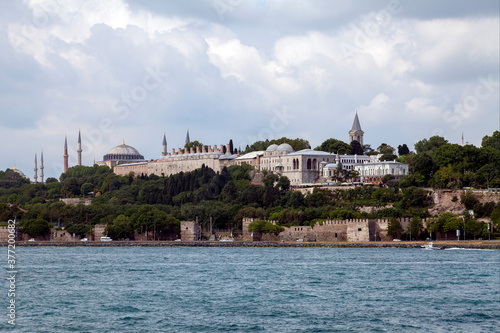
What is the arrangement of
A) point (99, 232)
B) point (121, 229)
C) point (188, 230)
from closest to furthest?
point (121, 229), point (188, 230), point (99, 232)

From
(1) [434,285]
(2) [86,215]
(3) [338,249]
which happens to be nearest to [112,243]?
(2) [86,215]

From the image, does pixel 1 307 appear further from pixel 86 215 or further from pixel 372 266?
pixel 86 215

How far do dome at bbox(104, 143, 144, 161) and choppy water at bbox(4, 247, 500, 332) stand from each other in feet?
292

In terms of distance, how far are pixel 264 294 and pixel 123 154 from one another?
110 m

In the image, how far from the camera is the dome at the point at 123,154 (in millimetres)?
139625

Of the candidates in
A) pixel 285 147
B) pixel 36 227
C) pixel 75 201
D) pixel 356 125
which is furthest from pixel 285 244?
pixel 356 125

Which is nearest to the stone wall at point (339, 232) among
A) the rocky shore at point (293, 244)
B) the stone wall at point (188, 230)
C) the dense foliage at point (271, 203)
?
the dense foliage at point (271, 203)

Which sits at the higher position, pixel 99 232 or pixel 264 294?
pixel 99 232

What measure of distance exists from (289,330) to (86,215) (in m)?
60.0

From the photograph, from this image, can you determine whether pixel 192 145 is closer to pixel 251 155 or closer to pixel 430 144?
pixel 251 155

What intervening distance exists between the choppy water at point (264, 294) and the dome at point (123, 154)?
292 ft

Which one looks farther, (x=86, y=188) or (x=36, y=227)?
(x=86, y=188)

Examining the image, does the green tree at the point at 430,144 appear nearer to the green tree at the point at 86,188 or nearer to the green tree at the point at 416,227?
the green tree at the point at 416,227

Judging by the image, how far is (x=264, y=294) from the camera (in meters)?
32.2
